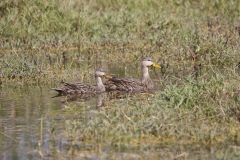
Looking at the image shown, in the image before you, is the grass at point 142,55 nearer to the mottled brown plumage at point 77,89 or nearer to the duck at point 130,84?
the duck at point 130,84

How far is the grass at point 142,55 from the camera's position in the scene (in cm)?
1060

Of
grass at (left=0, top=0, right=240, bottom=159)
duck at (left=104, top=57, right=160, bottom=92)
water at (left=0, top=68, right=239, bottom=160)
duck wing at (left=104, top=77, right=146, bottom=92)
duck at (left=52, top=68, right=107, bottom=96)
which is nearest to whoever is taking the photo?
water at (left=0, top=68, right=239, bottom=160)

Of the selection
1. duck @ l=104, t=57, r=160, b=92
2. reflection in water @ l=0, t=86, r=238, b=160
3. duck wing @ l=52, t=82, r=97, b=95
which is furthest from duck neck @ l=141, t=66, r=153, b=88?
reflection in water @ l=0, t=86, r=238, b=160

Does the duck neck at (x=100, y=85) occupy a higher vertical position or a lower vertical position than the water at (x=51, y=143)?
higher

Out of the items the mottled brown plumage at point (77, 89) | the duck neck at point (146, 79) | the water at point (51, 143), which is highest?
the duck neck at point (146, 79)

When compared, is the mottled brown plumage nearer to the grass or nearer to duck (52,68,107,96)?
duck (52,68,107,96)

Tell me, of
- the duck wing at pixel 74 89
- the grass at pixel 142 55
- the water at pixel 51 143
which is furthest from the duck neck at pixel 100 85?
the water at pixel 51 143

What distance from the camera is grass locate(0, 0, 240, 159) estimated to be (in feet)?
34.8

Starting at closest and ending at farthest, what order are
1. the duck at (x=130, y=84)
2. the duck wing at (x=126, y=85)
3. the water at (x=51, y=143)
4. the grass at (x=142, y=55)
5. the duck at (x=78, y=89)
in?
the water at (x=51, y=143), the grass at (x=142, y=55), the duck at (x=78, y=89), the duck at (x=130, y=84), the duck wing at (x=126, y=85)

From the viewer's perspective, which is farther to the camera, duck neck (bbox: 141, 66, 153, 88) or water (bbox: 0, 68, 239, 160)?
duck neck (bbox: 141, 66, 153, 88)

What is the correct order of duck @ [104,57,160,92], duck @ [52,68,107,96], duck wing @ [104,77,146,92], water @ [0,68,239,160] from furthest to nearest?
duck wing @ [104,77,146,92] → duck @ [104,57,160,92] → duck @ [52,68,107,96] → water @ [0,68,239,160]

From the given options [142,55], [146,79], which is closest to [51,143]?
[146,79]

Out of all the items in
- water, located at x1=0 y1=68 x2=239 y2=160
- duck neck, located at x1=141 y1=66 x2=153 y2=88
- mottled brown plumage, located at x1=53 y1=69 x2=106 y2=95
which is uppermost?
duck neck, located at x1=141 y1=66 x2=153 y2=88

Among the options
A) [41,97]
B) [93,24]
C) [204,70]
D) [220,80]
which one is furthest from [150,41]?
[220,80]
